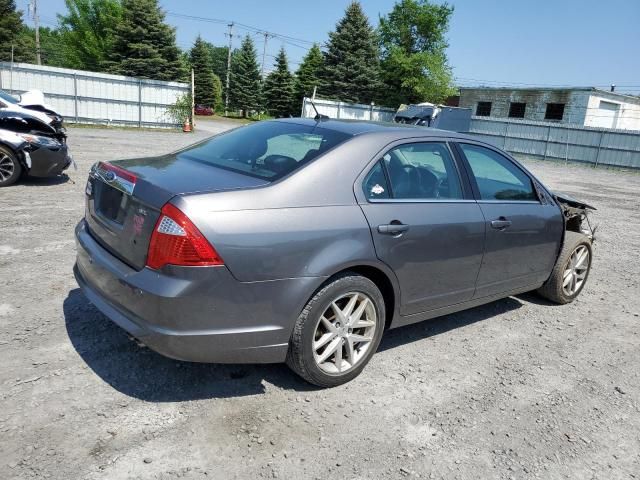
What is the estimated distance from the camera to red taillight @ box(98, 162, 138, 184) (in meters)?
2.83

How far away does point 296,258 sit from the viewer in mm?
2691

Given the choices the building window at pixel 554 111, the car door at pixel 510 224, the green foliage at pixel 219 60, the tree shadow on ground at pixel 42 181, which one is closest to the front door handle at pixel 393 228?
the car door at pixel 510 224

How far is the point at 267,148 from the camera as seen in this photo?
134 inches

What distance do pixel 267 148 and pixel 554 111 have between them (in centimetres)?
3665

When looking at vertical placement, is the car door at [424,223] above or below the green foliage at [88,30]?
below

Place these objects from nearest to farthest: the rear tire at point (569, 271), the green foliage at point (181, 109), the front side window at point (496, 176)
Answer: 1. the front side window at point (496, 176)
2. the rear tire at point (569, 271)
3. the green foliage at point (181, 109)

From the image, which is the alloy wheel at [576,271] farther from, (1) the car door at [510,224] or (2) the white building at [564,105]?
(2) the white building at [564,105]

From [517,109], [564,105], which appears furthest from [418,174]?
[517,109]

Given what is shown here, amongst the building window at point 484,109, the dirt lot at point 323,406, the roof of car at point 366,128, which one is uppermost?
the building window at point 484,109

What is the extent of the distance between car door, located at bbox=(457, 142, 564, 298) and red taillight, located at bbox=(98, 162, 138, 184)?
2.38m

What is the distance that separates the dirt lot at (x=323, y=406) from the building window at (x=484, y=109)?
124 feet

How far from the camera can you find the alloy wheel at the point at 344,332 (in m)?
2.99

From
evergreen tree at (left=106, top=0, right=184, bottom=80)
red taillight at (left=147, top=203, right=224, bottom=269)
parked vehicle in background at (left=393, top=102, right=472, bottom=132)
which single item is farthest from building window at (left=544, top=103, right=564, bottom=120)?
red taillight at (left=147, top=203, right=224, bottom=269)

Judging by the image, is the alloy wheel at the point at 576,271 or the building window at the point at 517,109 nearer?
the alloy wheel at the point at 576,271
